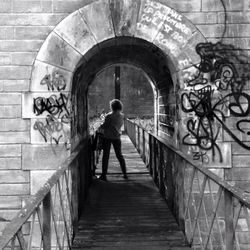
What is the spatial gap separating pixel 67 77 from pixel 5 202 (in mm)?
1991

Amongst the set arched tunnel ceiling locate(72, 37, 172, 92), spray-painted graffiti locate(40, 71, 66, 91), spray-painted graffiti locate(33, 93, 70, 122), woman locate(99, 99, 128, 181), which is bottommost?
woman locate(99, 99, 128, 181)

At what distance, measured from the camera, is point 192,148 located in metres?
6.03

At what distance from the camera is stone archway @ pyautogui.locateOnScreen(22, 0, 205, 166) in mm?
5961

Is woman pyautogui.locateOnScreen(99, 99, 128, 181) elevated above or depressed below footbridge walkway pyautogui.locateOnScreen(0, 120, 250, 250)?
above

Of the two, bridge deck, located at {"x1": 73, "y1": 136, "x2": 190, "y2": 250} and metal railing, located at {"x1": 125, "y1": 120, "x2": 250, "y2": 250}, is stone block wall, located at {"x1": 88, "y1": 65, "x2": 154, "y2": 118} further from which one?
metal railing, located at {"x1": 125, "y1": 120, "x2": 250, "y2": 250}

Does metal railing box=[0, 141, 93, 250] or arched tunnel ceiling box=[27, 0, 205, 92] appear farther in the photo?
arched tunnel ceiling box=[27, 0, 205, 92]

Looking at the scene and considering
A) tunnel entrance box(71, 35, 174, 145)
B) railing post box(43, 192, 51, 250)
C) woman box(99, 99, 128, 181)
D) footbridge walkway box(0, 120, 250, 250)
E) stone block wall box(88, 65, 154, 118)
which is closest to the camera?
railing post box(43, 192, 51, 250)

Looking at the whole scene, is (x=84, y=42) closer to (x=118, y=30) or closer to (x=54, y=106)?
(x=118, y=30)

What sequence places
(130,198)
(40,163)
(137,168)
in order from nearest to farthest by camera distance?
(40,163) → (130,198) → (137,168)

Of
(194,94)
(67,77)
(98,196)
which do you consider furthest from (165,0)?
(98,196)

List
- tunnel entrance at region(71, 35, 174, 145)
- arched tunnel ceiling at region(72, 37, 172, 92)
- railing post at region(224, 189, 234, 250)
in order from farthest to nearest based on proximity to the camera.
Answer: arched tunnel ceiling at region(72, 37, 172, 92)
tunnel entrance at region(71, 35, 174, 145)
railing post at region(224, 189, 234, 250)

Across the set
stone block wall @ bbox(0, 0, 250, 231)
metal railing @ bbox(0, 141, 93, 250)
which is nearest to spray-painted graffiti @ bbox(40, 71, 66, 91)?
stone block wall @ bbox(0, 0, 250, 231)

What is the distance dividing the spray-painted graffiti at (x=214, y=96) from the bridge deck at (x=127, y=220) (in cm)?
125

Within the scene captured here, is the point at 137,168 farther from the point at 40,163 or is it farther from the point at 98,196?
the point at 40,163
